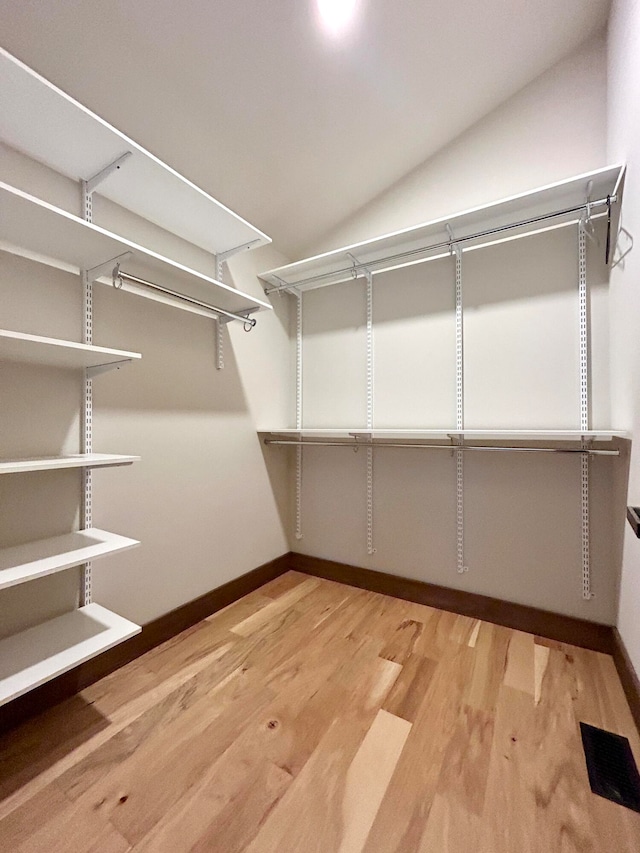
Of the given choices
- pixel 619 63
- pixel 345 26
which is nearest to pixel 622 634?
pixel 619 63

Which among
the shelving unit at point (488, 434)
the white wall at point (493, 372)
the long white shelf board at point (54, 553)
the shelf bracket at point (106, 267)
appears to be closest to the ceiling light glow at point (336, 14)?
the white wall at point (493, 372)

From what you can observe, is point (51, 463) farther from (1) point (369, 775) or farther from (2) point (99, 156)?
(1) point (369, 775)

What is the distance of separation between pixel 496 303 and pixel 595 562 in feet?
4.41

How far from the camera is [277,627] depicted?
187 cm

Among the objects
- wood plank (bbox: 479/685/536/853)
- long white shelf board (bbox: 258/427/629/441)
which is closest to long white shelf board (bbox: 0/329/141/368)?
long white shelf board (bbox: 258/427/629/441)

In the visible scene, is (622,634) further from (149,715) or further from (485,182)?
(485,182)

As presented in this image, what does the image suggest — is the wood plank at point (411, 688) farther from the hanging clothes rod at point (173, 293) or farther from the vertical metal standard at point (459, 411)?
the hanging clothes rod at point (173, 293)

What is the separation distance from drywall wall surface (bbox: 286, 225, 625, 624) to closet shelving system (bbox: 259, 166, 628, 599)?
0.12ft

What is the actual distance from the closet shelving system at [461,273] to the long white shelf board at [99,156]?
60cm

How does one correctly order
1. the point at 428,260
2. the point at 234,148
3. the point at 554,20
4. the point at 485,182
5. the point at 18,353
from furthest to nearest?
the point at 428,260 < the point at 485,182 < the point at 234,148 < the point at 554,20 < the point at 18,353

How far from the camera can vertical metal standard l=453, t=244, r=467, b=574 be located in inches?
79.4

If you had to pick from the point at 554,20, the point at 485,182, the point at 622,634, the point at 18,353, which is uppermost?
the point at 554,20

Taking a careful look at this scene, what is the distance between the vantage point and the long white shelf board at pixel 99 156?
1.08 m

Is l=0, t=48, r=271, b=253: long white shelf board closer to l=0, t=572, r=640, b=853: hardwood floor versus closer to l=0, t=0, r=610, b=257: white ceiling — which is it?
l=0, t=0, r=610, b=257: white ceiling
